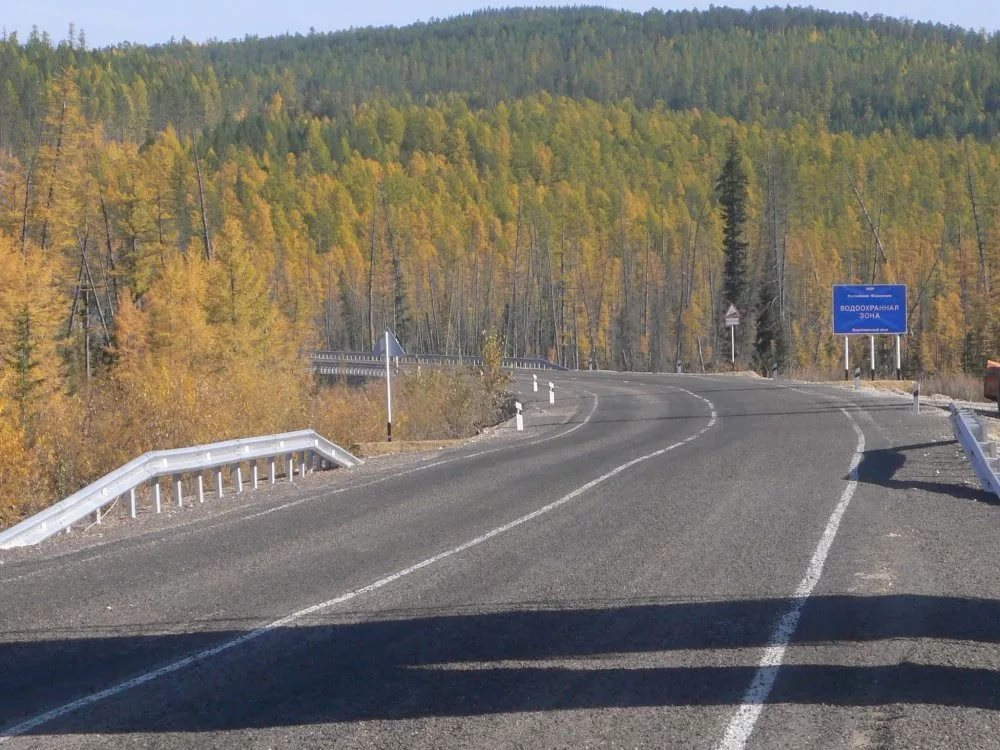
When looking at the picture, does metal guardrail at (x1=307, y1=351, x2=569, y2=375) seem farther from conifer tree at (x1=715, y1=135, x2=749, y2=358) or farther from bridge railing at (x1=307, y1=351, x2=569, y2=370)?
conifer tree at (x1=715, y1=135, x2=749, y2=358)

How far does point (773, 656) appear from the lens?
7.01 metres

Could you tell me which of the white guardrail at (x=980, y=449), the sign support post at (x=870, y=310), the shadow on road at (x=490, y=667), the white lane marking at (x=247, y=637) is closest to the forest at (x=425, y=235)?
the sign support post at (x=870, y=310)

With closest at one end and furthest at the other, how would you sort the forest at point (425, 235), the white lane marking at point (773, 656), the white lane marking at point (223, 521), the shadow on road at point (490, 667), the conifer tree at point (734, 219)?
the white lane marking at point (773, 656) → the shadow on road at point (490, 667) → the white lane marking at point (223, 521) → the forest at point (425, 235) → the conifer tree at point (734, 219)

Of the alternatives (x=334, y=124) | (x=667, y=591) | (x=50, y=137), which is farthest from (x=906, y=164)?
(x=667, y=591)

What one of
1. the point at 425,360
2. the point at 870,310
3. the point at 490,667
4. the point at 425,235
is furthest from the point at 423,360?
the point at 490,667

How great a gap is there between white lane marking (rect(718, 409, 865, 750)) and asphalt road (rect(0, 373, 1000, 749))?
2 centimetres

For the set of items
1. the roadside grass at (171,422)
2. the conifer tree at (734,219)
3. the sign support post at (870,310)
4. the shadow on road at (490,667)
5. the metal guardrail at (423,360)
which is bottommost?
the metal guardrail at (423,360)

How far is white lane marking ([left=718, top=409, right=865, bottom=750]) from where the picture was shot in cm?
570

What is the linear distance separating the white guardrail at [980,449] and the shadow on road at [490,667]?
5.67 m

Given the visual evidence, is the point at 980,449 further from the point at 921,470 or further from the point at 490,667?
the point at 490,667

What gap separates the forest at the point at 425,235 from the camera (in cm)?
4053

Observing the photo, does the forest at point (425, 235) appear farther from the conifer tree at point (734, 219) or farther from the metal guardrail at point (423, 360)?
the metal guardrail at point (423, 360)

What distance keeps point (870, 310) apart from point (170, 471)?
116 ft

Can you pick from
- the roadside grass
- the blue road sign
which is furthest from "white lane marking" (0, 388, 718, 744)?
the blue road sign
